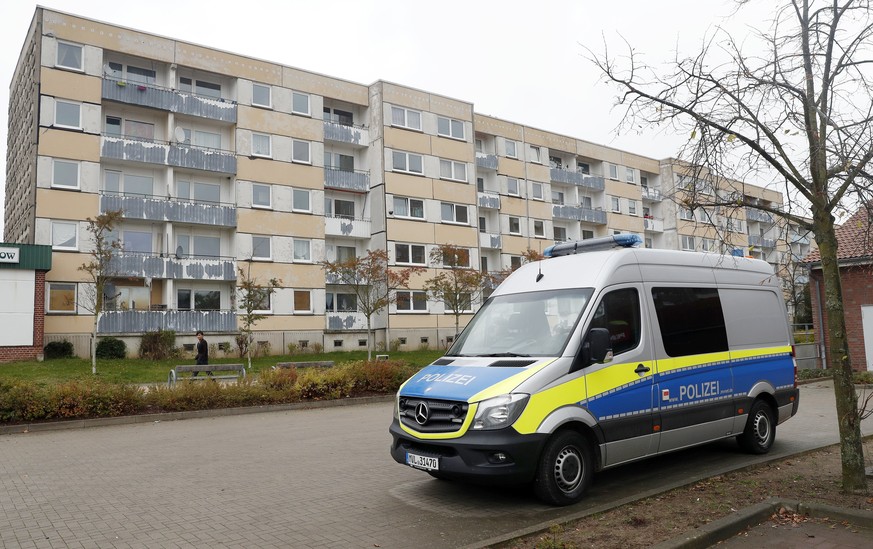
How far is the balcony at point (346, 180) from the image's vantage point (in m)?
41.6

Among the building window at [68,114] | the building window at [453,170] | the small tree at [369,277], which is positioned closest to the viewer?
the building window at [68,114]

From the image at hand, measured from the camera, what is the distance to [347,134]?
1674 inches

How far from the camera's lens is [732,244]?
23.5 feet

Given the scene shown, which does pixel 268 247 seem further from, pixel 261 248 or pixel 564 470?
pixel 564 470

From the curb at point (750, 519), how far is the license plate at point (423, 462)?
6.92 ft

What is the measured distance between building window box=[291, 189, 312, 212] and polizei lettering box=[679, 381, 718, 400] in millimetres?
34006

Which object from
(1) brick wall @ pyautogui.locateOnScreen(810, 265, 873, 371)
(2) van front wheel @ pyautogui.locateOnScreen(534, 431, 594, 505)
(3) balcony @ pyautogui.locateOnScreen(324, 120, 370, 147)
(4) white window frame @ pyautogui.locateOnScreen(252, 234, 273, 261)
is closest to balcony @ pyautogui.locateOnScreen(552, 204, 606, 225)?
(3) balcony @ pyautogui.locateOnScreen(324, 120, 370, 147)

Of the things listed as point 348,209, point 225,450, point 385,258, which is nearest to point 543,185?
point 348,209

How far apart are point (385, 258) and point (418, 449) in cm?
3031

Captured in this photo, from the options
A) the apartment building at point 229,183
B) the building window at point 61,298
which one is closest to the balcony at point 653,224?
the apartment building at point 229,183

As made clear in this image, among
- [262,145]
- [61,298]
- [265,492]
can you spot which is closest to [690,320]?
[265,492]

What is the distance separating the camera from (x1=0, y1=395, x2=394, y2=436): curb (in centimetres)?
1214

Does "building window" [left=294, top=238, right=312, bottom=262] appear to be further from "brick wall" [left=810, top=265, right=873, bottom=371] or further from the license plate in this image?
the license plate

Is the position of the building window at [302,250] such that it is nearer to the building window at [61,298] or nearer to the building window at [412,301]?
the building window at [412,301]
